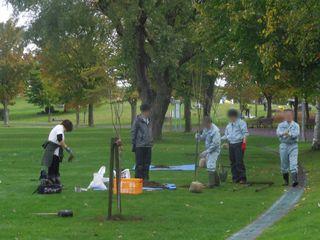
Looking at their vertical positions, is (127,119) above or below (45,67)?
below

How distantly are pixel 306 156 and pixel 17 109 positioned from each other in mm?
96487

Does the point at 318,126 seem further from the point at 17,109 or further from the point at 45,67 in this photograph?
the point at 17,109

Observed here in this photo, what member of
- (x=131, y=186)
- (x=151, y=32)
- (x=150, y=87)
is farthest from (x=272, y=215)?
(x=150, y=87)

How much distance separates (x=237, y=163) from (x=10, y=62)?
5677 cm

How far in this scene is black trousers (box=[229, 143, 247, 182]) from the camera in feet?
52.9

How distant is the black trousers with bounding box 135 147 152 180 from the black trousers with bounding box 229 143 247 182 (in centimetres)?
225

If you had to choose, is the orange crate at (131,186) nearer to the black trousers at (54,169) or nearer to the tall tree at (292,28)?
the black trousers at (54,169)

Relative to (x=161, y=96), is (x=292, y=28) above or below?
above

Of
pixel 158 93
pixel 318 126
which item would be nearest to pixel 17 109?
pixel 158 93

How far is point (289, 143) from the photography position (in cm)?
1524

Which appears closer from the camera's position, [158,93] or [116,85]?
[158,93]

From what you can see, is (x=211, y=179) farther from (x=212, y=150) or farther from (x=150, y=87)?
(x=150, y=87)

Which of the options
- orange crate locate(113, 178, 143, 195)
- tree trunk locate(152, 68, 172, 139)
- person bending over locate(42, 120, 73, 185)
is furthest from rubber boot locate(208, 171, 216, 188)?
tree trunk locate(152, 68, 172, 139)

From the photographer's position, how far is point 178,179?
1725 cm
